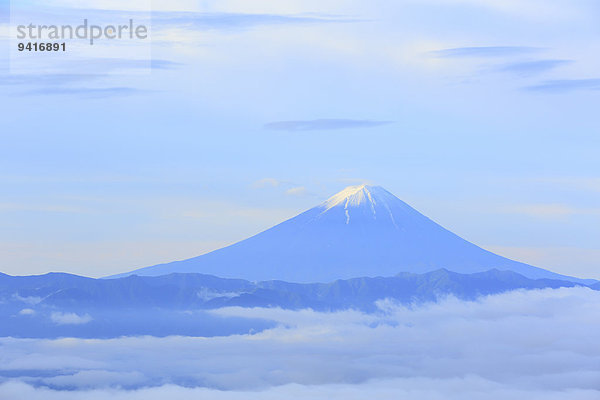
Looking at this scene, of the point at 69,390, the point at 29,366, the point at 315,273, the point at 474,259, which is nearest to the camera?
the point at 69,390

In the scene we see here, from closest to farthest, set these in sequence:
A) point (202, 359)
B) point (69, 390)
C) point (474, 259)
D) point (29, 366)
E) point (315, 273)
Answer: point (69, 390), point (29, 366), point (202, 359), point (315, 273), point (474, 259)

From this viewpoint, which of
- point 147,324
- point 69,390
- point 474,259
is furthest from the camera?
point 474,259

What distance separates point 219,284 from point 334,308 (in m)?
26.3

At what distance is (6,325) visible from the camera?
158000 millimetres

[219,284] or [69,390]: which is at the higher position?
[219,284]

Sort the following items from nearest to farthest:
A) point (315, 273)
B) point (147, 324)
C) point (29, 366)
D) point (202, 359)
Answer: point (29, 366), point (202, 359), point (147, 324), point (315, 273)

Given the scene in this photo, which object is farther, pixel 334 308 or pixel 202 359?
pixel 334 308

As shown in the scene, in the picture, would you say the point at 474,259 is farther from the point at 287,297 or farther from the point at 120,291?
the point at 120,291

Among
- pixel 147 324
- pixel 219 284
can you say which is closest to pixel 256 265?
pixel 219 284

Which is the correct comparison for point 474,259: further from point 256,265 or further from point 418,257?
point 256,265

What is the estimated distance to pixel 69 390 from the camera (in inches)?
4729

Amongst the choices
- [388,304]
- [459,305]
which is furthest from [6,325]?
[459,305]

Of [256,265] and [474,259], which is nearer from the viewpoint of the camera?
[256,265]

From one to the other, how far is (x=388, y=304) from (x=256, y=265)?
3559 centimetres
